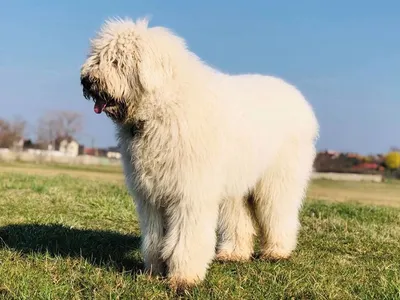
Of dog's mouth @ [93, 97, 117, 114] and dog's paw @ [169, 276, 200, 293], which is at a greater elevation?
dog's mouth @ [93, 97, 117, 114]

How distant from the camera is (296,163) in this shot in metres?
6.13

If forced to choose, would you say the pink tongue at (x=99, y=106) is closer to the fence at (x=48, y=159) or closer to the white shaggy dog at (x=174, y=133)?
the white shaggy dog at (x=174, y=133)

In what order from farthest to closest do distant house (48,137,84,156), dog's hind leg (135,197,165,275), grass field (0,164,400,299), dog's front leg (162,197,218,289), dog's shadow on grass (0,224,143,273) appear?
distant house (48,137,84,156) → dog's shadow on grass (0,224,143,273) → dog's hind leg (135,197,165,275) → dog's front leg (162,197,218,289) → grass field (0,164,400,299)

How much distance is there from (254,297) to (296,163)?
209cm

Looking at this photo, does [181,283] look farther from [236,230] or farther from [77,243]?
[77,243]

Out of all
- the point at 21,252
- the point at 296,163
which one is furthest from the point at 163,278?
the point at 296,163

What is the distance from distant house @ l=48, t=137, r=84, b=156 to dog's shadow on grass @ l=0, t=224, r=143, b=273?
64448 millimetres

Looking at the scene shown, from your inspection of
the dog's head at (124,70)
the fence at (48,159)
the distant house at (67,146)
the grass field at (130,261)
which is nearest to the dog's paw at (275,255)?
the grass field at (130,261)

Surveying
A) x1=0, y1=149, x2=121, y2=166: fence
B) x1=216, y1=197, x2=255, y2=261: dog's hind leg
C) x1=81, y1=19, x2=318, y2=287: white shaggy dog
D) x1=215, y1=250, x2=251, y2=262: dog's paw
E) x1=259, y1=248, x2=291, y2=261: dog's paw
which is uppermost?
x1=81, y1=19, x2=318, y2=287: white shaggy dog

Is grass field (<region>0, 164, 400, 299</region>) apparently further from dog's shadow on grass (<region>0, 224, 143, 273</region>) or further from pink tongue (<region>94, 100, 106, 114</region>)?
pink tongue (<region>94, 100, 106, 114</region>)

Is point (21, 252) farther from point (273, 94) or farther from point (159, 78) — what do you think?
point (273, 94)

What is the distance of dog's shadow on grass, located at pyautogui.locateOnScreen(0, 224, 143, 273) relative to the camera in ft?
18.1

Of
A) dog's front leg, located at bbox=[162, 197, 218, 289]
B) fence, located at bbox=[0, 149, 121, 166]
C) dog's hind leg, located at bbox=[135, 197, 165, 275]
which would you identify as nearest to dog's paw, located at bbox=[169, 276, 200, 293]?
dog's front leg, located at bbox=[162, 197, 218, 289]

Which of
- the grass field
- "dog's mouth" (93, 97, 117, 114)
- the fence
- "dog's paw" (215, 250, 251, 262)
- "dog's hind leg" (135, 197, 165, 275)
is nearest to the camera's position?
the grass field
